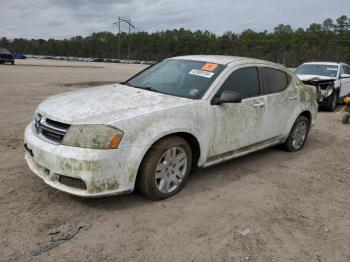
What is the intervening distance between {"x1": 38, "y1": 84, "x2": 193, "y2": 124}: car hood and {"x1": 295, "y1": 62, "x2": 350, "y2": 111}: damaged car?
8630mm

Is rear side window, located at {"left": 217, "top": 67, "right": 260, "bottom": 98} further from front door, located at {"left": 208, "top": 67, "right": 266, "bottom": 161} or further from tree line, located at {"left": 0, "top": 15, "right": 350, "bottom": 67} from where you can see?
tree line, located at {"left": 0, "top": 15, "right": 350, "bottom": 67}

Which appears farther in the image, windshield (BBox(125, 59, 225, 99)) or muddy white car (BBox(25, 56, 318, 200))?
windshield (BBox(125, 59, 225, 99))

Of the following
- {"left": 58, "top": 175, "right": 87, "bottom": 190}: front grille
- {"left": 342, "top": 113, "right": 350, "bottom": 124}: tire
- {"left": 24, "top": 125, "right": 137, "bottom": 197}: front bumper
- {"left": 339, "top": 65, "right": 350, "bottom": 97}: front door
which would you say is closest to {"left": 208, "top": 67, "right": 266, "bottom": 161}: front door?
{"left": 24, "top": 125, "right": 137, "bottom": 197}: front bumper

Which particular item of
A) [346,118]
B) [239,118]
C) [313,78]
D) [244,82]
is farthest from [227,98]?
[313,78]

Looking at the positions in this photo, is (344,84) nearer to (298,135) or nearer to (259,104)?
(298,135)

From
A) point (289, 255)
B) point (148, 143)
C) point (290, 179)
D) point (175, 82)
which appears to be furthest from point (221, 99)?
point (289, 255)

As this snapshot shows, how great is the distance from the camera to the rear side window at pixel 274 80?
5.61m

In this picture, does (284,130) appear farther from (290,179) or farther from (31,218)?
(31,218)

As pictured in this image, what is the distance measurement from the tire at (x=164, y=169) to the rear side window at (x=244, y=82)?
37.2 inches

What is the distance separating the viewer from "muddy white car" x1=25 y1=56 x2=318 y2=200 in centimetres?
373

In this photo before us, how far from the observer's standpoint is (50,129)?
3.97 meters

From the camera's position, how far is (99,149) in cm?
368

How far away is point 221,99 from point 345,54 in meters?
78.7

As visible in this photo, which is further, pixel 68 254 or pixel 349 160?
pixel 349 160
